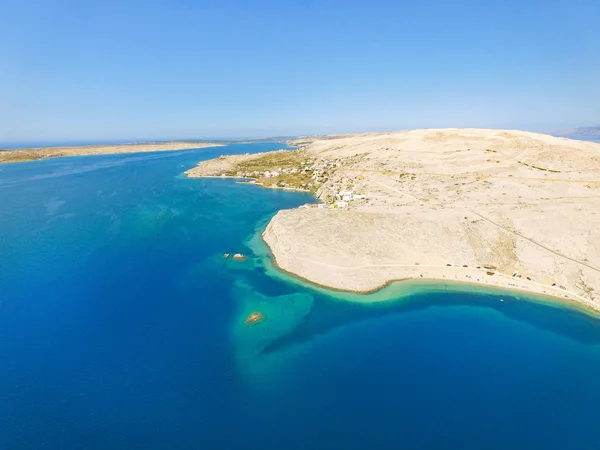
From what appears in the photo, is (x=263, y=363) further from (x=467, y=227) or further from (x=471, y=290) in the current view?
(x=467, y=227)

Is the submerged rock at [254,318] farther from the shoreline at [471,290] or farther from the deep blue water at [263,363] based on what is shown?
the shoreline at [471,290]

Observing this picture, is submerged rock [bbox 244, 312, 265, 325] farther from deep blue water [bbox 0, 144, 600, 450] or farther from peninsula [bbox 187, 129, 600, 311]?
peninsula [bbox 187, 129, 600, 311]

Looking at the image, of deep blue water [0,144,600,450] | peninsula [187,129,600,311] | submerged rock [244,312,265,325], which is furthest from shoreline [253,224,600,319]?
submerged rock [244,312,265,325]

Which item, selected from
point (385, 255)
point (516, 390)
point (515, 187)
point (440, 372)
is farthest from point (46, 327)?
point (515, 187)

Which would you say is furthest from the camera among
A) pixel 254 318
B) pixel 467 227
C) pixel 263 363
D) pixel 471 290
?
pixel 467 227

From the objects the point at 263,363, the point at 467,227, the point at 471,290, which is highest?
the point at 467,227

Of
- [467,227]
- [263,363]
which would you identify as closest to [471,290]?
[467,227]
